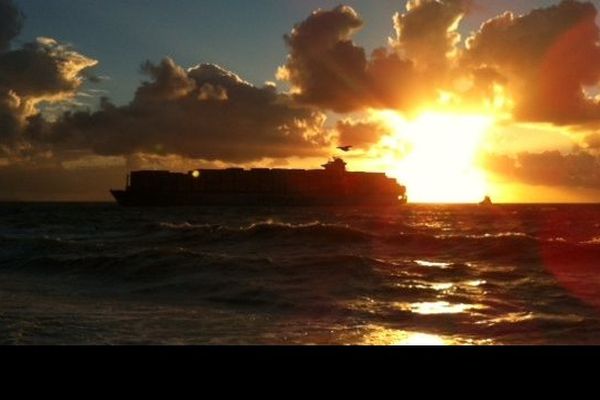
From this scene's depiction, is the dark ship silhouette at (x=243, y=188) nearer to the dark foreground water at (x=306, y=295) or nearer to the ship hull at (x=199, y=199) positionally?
the ship hull at (x=199, y=199)

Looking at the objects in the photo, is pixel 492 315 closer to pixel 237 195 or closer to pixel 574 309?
pixel 574 309

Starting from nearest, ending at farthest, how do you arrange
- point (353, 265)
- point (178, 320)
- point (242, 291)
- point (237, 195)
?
point (178, 320) → point (242, 291) → point (353, 265) → point (237, 195)

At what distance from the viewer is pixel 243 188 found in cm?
12344

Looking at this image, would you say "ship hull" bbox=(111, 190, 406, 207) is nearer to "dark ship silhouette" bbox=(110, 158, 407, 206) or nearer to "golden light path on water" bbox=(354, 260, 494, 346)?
"dark ship silhouette" bbox=(110, 158, 407, 206)

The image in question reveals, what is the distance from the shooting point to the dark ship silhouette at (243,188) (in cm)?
12244

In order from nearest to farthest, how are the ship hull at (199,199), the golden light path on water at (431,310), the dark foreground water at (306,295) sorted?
the golden light path on water at (431,310)
the dark foreground water at (306,295)
the ship hull at (199,199)

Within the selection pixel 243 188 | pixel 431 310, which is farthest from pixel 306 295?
pixel 243 188

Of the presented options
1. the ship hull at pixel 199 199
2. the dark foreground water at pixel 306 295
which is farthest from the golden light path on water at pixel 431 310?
the ship hull at pixel 199 199

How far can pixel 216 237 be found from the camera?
34.8 metres

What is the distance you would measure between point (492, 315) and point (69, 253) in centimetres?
1917

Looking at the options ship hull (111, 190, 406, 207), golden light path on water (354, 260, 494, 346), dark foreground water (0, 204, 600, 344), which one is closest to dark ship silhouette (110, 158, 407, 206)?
ship hull (111, 190, 406, 207)

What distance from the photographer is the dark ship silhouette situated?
122 metres

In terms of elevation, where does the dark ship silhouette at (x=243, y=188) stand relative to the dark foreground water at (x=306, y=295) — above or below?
above
